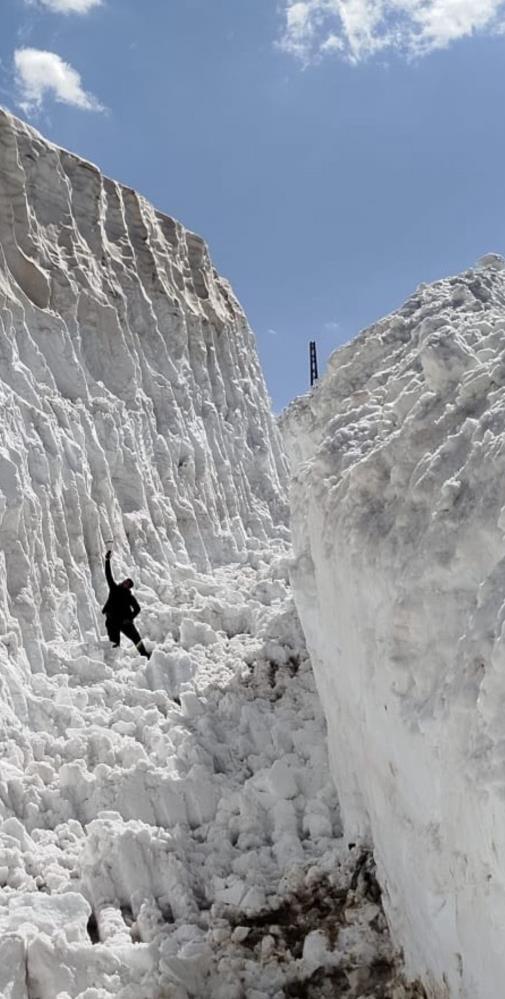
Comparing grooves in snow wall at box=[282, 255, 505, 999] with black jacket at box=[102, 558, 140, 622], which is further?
black jacket at box=[102, 558, 140, 622]

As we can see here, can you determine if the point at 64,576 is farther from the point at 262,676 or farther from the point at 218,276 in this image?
the point at 218,276

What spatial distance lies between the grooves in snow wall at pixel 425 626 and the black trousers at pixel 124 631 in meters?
2.53

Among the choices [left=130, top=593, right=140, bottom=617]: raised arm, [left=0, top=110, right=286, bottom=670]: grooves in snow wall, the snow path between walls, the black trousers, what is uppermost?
[left=0, top=110, right=286, bottom=670]: grooves in snow wall

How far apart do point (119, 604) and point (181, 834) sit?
263 centimetres

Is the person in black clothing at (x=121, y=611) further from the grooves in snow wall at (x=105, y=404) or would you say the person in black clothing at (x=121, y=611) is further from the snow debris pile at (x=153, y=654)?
the grooves in snow wall at (x=105, y=404)

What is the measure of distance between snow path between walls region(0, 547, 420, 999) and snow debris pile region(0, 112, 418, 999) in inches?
0.7

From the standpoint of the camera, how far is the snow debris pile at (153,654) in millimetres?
5879

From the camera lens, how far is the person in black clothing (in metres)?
9.04

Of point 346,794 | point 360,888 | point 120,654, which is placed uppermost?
point 120,654

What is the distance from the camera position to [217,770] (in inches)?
314

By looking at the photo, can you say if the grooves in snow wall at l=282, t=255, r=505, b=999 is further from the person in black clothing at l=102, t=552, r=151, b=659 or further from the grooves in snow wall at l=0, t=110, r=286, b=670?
the grooves in snow wall at l=0, t=110, r=286, b=670

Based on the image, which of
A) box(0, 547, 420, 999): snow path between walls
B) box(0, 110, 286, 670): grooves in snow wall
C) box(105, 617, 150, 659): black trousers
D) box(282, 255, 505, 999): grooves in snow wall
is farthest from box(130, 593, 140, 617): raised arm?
box(282, 255, 505, 999): grooves in snow wall

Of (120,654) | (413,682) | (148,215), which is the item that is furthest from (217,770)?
(148,215)

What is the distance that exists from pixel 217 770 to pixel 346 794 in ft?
4.96
